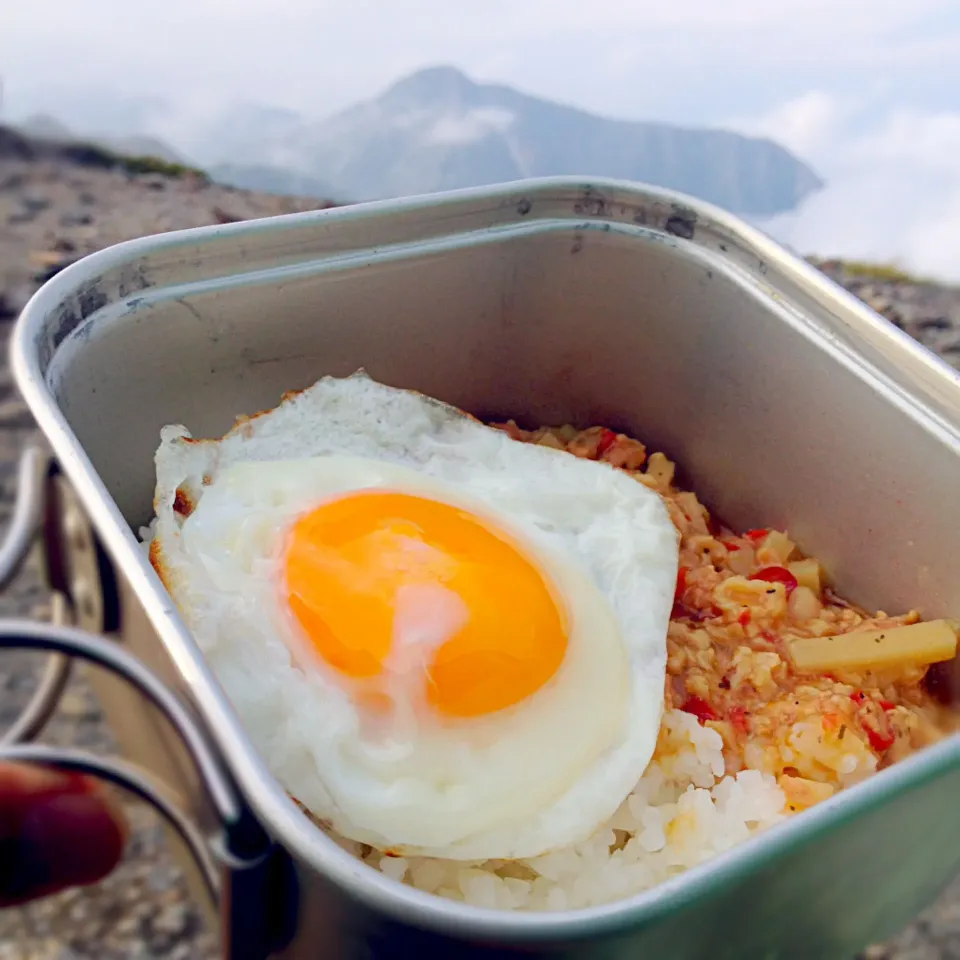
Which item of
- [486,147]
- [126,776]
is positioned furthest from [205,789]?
[486,147]

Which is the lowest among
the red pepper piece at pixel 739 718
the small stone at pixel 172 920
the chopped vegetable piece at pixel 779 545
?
the small stone at pixel 172 920

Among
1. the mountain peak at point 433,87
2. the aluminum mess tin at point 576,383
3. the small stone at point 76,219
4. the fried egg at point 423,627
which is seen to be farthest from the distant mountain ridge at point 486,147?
the fried egg at point 423,627

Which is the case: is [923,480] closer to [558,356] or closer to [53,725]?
[558,356]

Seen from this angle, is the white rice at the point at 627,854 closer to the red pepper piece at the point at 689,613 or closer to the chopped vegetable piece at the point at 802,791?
the chopped vegetable piece at the point at 802,791

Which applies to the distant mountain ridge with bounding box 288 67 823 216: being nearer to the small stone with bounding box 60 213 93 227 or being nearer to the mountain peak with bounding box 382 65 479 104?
the mountain peak with bounding box 382 65 479 104

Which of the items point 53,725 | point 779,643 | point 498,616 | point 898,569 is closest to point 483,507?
point 498,616

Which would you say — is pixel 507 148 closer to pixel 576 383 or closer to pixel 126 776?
pixel 576 383

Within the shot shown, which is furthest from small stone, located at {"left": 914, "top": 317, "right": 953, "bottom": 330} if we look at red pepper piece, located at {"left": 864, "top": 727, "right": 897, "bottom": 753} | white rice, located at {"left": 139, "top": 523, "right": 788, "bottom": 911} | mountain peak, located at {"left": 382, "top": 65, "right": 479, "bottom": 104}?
mountain peak, located at {"left": 382, "top": 65, "right": 479, "bottom": 104}
